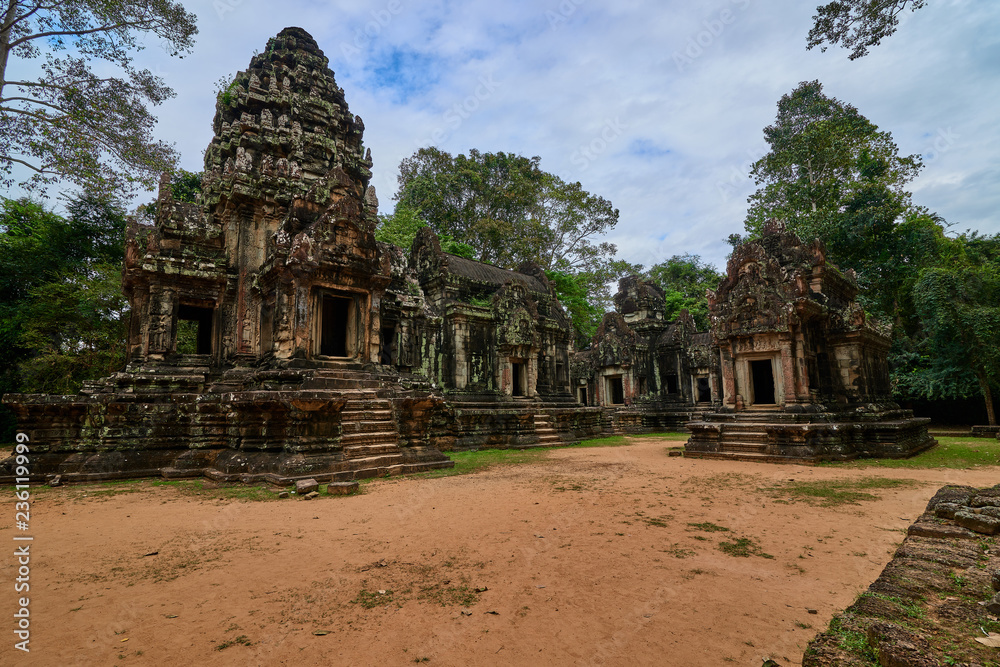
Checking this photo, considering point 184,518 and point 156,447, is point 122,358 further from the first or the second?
point 184,518

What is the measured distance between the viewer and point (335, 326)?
12.2 meters

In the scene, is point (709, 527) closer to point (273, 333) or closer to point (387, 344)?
point (273, 333)

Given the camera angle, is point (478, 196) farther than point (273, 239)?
Yes

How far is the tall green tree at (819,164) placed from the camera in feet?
84.0

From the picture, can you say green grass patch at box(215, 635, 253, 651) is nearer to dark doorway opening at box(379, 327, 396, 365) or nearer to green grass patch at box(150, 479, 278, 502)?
green grass patch at box(150, 479, 278, 502)

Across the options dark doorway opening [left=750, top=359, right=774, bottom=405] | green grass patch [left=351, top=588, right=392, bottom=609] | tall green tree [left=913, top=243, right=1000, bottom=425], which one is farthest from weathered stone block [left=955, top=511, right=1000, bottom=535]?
tall green tree [left=913, top=243, right=1000, bottom=425]

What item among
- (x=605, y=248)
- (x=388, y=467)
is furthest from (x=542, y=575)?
(x=605, y=248)

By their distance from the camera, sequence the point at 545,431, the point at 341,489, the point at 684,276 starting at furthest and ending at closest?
the point at 684,276
the point at 545,431
the point at 341,489

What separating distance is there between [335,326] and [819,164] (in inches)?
1168

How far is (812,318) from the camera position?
43.2 feet

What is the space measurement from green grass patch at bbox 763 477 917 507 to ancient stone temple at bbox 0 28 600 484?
6.48 meters

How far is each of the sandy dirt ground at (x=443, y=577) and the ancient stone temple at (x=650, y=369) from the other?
17.1m

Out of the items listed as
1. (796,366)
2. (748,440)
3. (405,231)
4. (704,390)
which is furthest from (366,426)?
(704,390)

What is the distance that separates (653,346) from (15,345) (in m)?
28.9
